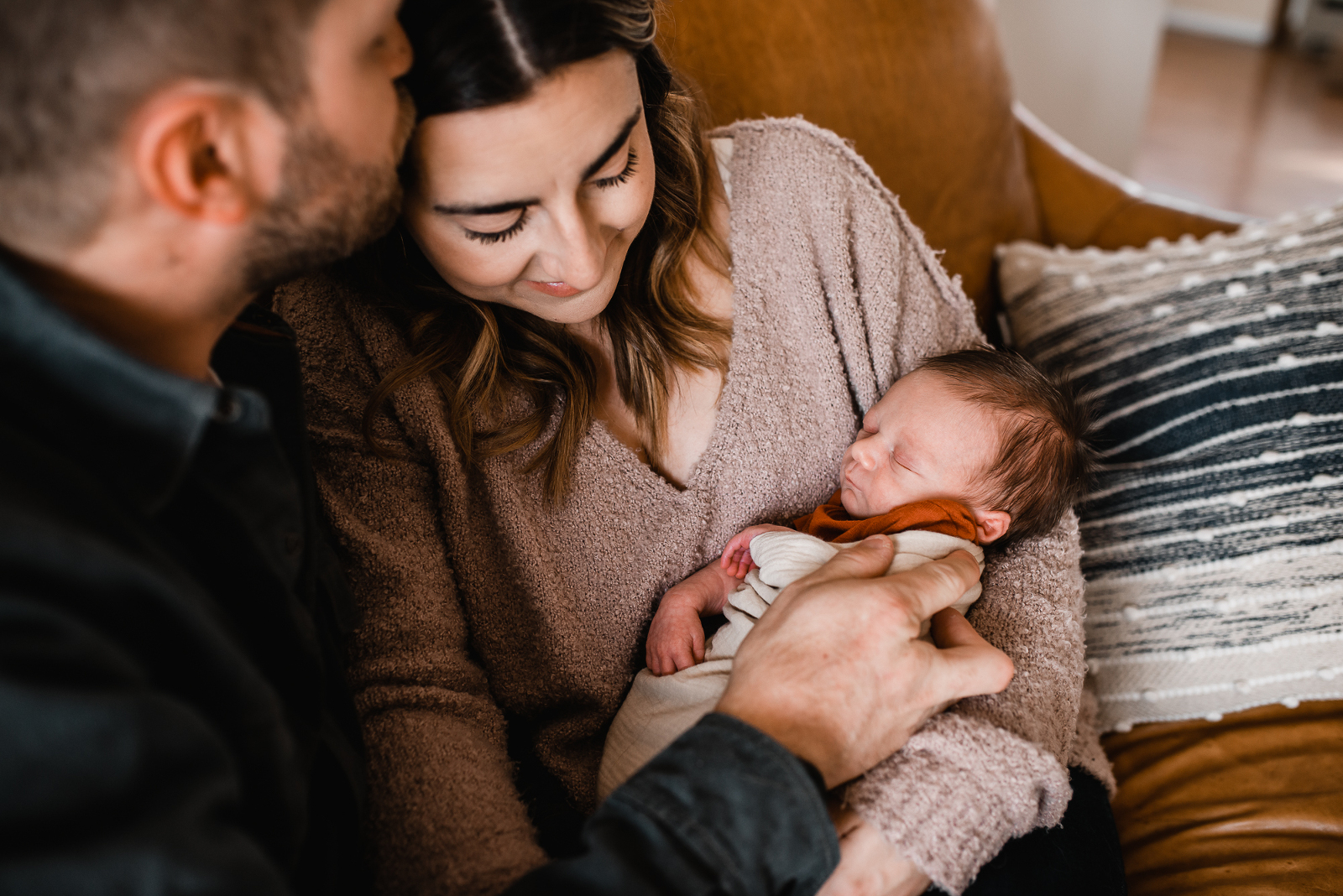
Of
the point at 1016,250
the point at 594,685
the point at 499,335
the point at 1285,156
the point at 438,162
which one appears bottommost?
the point at 1285,156

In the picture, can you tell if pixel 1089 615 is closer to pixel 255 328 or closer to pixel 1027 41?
pixel 255 328

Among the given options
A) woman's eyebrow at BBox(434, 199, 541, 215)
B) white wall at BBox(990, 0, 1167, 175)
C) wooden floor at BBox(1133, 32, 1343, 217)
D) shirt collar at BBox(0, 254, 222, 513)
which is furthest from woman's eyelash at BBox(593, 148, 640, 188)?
wooden floor at BBox(1133, 32, 1343, 217)

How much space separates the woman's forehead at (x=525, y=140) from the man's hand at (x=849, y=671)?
0.50 m

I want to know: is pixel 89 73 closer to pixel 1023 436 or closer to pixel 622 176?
pixel 622 176

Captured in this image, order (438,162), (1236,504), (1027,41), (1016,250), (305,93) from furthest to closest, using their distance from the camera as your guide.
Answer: (1027,41)
(1016,250)
(1236,504)
(438,162)
(305,93)

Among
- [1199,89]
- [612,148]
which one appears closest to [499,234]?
[612,148]

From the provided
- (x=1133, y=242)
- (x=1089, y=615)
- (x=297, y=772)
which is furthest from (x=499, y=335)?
(x=1133, y=242)

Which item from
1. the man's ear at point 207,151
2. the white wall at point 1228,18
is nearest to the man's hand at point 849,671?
the man's ear at point 207,151

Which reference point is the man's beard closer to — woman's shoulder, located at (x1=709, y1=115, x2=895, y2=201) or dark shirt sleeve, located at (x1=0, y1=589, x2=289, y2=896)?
dark shirt sleeve, located at (x1=0, y1=589, x2=289, y2=896)

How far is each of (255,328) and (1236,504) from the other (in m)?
1.33

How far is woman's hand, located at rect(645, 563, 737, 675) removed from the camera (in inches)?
42.9

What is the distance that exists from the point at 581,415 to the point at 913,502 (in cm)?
47

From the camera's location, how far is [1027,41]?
2.62 m

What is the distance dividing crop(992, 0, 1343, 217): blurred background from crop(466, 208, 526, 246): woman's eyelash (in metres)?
2.18
